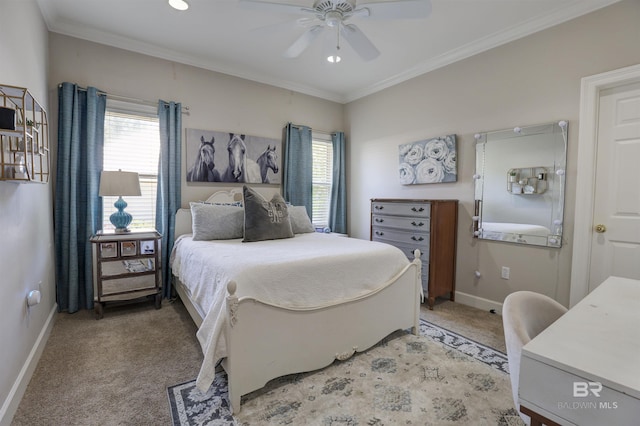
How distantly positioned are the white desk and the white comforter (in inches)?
49.9

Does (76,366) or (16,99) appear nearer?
(16,99)

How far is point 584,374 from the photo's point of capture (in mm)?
665

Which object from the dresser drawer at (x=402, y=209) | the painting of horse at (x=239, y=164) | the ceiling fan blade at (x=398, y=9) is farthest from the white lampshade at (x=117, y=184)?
the dresser drawer at (x=402, y=209)

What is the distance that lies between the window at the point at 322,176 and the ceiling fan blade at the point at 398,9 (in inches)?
99.3

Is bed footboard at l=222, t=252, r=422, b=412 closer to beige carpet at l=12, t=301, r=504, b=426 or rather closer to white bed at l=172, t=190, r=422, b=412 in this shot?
white bed at l=172, t=190, r=422, b=412

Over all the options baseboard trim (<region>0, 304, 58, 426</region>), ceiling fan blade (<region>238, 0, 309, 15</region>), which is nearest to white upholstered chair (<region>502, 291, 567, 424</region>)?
ceiling fan blade (<region>238, 0, 309, 15</region>)

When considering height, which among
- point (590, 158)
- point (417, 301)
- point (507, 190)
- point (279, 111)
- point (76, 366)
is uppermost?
point (279, 111)

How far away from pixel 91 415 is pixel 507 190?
11.7 ft

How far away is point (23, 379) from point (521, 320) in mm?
2609

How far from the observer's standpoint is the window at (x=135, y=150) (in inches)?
123

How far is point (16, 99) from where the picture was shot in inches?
65.2

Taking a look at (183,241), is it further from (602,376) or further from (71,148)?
(602,376)

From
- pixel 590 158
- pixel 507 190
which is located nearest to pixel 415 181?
pixel 507 190

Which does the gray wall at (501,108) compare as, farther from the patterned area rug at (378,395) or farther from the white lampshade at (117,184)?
the white lampshade at (117,184)
